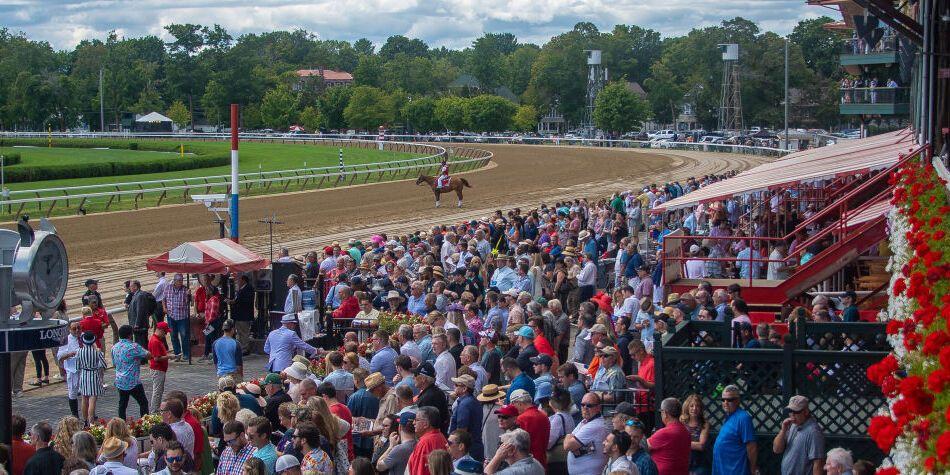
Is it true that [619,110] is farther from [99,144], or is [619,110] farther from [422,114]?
[99,144]

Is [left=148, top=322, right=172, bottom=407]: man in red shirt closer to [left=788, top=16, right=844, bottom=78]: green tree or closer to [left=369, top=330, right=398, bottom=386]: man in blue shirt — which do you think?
[left=369, top=330, right=398, bottom=386]: man in blue shirt

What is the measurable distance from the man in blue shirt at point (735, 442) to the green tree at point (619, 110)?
285ft

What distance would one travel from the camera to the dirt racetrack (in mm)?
22656

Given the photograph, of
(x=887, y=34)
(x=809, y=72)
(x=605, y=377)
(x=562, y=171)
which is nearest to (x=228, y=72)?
(x=809, y=72)

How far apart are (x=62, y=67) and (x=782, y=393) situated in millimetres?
162051

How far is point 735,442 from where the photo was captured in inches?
284

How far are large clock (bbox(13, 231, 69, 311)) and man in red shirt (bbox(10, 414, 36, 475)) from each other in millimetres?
1508

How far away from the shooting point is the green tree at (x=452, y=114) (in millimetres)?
97625

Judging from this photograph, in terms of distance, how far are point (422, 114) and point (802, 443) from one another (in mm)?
96648

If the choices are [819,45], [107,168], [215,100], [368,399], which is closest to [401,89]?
[215,100]

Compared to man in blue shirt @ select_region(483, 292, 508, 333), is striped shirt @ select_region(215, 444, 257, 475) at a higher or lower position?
lower

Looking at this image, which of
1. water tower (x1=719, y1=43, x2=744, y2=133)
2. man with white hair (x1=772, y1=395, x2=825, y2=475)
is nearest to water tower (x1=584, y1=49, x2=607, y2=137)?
water tower (x1=719, y1=43, x2=744, y2=133)

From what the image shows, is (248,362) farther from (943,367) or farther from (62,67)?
(62,67)

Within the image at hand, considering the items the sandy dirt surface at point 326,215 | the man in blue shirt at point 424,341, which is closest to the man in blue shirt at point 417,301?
the man in blue shirt at point 424,341
